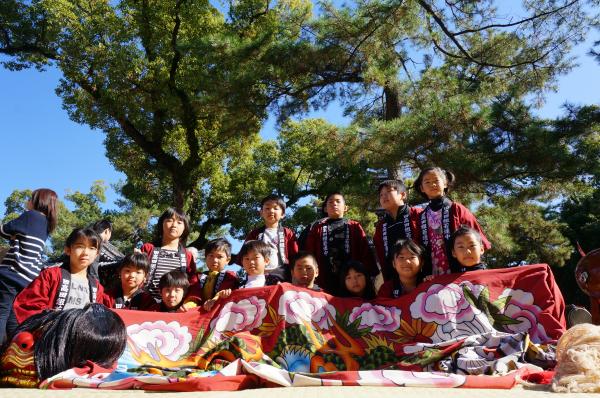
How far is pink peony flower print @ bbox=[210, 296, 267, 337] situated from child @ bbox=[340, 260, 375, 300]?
0.77 meters

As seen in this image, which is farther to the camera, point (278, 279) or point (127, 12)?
point (127, 12)

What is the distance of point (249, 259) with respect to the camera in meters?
3.84

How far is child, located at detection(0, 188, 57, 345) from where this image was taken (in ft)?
9.67

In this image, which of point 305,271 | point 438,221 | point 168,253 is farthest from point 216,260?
point 438,221

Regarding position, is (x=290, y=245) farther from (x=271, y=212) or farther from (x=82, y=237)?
(x=82, y=237)

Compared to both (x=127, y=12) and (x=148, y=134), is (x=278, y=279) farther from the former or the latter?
(x=127, y=12)

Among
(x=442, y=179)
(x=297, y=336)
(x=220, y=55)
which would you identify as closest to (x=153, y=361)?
(x=297, y=336)

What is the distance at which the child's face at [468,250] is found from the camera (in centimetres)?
332

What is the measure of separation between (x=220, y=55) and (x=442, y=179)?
6.14 metres

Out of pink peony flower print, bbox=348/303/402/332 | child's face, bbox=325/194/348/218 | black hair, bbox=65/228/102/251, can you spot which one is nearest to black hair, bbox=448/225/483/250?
pink peony flower print, bbox=348/303/402/332

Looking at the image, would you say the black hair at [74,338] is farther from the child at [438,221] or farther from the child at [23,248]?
the child at [438,221]

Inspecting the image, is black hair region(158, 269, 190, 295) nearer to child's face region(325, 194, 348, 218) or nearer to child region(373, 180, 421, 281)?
child's face region(325, 194, 348, 218)

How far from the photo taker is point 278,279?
396cm

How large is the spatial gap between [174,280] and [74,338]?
51.6 inches
